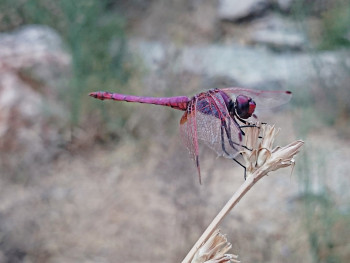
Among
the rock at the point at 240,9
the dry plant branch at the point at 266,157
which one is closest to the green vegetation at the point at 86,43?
the rock at the point at 240,9

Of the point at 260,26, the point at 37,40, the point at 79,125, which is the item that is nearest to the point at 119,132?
the point at 79,125

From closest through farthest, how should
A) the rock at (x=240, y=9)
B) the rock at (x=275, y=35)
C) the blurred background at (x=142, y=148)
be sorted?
1. the blurred background at (x=142, y=148)
2. the rock at (x=275, y=35)
3. the rock at (x=240, y=9)

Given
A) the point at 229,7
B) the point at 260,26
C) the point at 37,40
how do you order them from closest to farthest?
the point at 37,40, the point at 260,26, the point at 229,7

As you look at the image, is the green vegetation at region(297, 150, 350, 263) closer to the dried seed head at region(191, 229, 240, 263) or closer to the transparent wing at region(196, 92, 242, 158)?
the transparent wing at region(196, 92, 242, 158)

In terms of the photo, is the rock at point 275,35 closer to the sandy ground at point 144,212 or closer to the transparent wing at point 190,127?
the sandy ground at point 144,212

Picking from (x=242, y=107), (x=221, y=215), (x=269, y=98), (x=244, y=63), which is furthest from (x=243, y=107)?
(x=244, y=63)

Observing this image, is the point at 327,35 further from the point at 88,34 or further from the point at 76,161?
the point at 76,161
